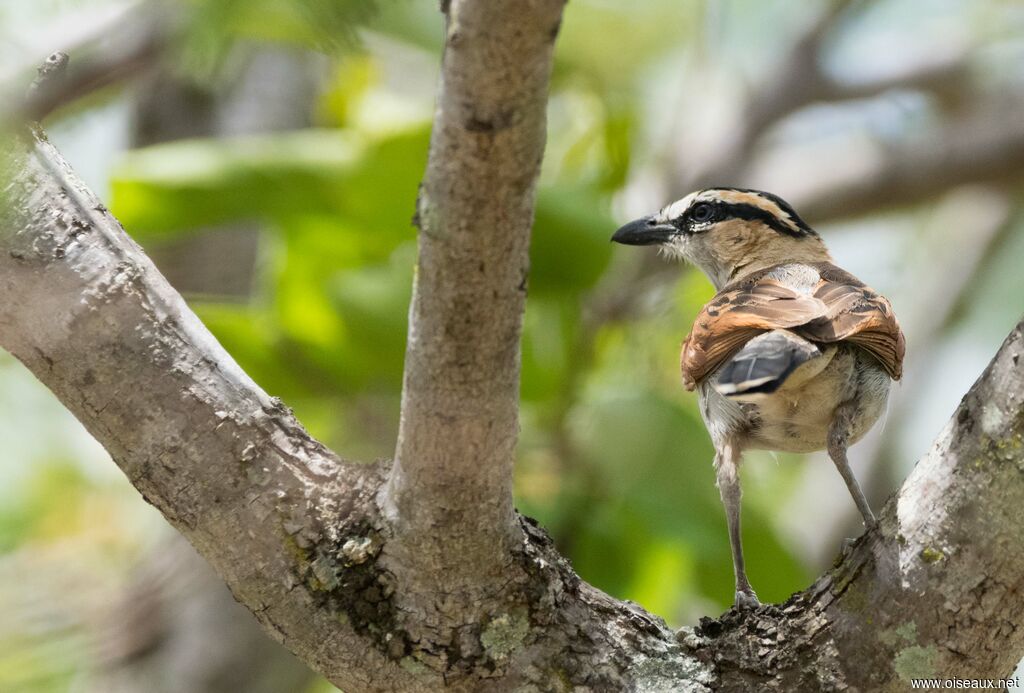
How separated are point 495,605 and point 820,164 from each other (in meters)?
5.00

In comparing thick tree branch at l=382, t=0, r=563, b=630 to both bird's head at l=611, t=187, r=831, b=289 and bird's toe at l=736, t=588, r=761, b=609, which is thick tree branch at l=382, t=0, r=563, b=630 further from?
bird's head at l=611, t=187, r=831, b=289

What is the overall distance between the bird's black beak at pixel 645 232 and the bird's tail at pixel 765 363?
136 centimetres

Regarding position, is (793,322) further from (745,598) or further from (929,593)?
(929,593)

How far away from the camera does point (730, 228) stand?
477 cm

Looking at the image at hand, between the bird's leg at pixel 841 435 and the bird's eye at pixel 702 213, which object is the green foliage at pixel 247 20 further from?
the bird's eye at pixel 702 213

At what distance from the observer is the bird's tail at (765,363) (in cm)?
297

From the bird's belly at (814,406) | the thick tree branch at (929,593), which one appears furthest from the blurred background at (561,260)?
the thick tree branch at (929,593)

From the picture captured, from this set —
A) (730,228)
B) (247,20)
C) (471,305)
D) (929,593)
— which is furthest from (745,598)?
(247,20)

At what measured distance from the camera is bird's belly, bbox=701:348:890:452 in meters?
3.35

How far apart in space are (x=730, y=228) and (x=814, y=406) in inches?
60.9

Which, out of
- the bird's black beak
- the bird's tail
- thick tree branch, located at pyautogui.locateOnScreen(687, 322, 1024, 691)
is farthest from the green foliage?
the bird's black beak

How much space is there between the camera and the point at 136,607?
5656 millimetres

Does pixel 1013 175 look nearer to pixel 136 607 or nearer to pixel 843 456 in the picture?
pixel 843 456

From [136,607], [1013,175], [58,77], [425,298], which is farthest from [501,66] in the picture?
[1013,175]
